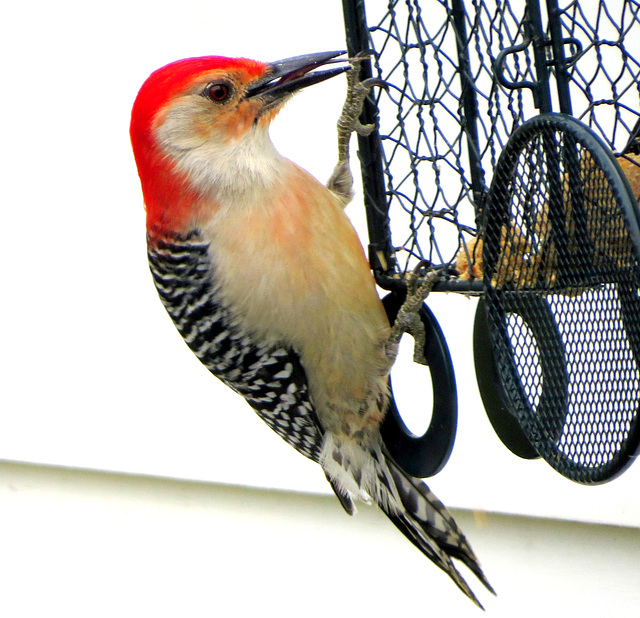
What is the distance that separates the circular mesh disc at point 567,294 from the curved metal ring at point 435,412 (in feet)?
0.87

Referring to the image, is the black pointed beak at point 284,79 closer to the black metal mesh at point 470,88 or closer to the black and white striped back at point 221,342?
the black metal mesh at point 470,88

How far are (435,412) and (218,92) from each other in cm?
80

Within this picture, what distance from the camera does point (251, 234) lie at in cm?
179

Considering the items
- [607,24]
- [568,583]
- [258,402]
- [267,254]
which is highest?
[607,24]

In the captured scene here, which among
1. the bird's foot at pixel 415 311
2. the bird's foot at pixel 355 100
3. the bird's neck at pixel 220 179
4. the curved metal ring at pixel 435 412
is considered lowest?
the curved metal ring at pixel 435 412

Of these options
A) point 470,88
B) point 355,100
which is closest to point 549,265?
point 470,88

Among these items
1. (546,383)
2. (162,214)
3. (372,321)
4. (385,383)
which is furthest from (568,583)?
(162,214)

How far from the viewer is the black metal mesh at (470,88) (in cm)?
152

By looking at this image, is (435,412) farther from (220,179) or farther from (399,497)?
(220,179)

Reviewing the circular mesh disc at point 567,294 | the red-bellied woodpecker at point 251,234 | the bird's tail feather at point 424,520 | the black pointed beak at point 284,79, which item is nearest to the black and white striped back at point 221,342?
the red-bellied woodpecker at point 251,234

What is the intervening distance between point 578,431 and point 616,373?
0.15 metres

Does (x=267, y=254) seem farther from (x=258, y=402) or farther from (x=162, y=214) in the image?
(x=258, y=402)

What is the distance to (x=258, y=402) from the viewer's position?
7.13 feet

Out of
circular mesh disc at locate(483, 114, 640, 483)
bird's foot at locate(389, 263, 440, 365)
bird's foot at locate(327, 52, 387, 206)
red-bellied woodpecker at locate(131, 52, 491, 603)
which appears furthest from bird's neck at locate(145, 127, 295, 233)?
circular mesh disc at locate(483, 114, 640, 483)
